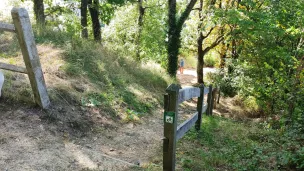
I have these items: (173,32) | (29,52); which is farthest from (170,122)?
(173,32)

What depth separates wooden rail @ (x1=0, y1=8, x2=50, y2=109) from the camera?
13.1 ft

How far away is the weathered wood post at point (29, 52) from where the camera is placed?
Result: 3.99 metres

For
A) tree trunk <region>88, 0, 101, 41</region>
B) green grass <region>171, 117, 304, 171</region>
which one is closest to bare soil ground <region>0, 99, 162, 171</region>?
green grass <region>171, 117, 304, 171</region>

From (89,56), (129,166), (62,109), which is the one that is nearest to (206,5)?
(89,56)

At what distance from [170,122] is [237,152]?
2038mm

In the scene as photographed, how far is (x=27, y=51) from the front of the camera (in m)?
4.21

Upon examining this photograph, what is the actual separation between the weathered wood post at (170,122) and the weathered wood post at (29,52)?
243 centimetres

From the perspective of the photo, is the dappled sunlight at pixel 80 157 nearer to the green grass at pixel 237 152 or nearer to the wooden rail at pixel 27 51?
the wooden rail at pixel 27 51

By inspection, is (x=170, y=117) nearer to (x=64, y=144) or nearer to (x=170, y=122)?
(x=170, y=122)

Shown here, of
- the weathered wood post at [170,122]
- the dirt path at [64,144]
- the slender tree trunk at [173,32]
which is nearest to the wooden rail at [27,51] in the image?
the dirt path at [64,144]

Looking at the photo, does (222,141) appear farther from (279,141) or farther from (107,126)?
(107,126)

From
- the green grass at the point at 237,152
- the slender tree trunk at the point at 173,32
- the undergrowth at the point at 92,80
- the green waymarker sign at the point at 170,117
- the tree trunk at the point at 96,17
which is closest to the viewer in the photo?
the green waymarker sign at the point at 170,117

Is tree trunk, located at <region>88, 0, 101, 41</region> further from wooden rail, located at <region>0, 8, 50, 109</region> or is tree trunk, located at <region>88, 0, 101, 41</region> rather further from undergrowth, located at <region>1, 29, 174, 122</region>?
wooden rail, located at <region>0, 8, 50, 109</region>

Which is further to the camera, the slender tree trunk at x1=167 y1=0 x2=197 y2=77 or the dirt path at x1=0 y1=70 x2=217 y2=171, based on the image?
the slender tree trunk at x1=167 y1=0 x2=197 y2=77
